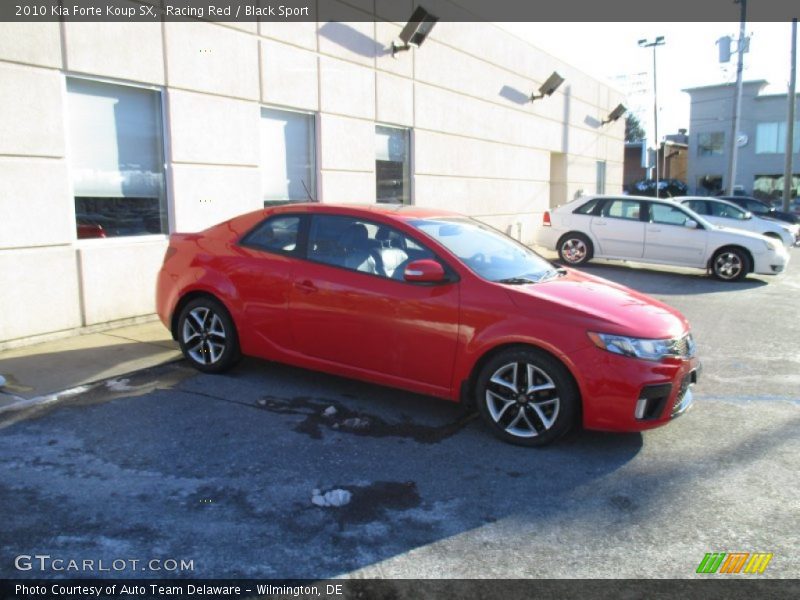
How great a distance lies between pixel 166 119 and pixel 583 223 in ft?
29.1

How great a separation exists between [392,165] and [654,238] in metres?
5.25

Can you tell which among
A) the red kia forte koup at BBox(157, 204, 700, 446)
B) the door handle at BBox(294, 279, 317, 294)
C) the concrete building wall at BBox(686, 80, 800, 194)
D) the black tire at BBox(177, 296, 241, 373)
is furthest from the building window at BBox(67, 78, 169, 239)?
the concrete building wall at BBox(686, 80, 800, 194)

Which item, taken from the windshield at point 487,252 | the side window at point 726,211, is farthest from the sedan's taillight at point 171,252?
the side window at point 726,211

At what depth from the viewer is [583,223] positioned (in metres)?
14.0

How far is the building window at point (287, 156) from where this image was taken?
31.7ft

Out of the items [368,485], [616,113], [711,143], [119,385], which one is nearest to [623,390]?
[368,485]

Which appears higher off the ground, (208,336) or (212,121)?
(212,121)

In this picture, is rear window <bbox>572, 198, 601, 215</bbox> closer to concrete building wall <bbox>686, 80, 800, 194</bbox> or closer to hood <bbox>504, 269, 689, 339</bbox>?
hood <bbox>504, 269, 689, 339</bbox>

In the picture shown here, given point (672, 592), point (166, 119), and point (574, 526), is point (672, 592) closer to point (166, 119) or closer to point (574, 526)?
point (574, 526)

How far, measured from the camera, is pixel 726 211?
55.9 feet

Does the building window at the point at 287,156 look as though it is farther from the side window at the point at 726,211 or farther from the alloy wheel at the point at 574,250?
the side window at the point at 726,211

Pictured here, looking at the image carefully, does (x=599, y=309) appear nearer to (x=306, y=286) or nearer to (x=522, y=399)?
(x=522, y=399)

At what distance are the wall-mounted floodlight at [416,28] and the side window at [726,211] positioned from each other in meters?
9.06

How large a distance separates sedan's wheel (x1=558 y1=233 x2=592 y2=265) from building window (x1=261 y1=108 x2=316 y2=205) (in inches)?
242
